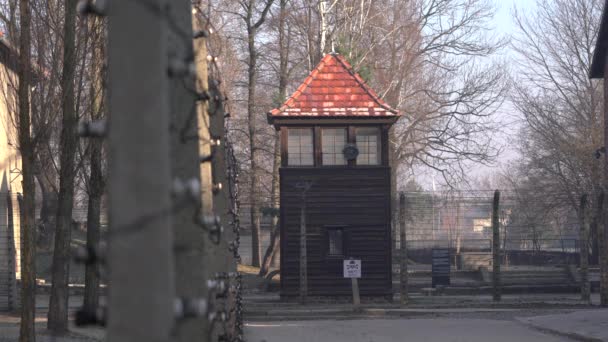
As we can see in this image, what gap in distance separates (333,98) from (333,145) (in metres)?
1.59

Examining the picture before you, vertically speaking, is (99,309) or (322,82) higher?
(322,82)

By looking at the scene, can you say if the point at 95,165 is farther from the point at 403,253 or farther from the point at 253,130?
the point at 253,130

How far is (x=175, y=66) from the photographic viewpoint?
2.59 m

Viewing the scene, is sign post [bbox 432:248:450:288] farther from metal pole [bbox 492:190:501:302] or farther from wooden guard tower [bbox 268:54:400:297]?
metal pole [bbox 492:190:501:302]

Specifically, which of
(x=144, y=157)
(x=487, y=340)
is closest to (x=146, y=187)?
(x=144, y=157)

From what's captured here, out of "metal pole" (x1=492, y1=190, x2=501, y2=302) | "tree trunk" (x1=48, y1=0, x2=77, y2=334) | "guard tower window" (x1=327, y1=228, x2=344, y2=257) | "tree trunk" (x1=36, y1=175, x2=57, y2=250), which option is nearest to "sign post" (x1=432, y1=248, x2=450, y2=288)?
"metal pole" (x1=492, y1=190, x2=501, y2=302)

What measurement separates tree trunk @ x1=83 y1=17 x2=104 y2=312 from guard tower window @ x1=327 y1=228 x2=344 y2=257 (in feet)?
36.4

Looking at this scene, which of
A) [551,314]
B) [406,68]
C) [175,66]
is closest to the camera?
[175,66]

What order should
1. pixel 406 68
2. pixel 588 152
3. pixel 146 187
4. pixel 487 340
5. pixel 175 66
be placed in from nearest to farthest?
pixel 146 187
pixel 175 66
pixel 487 340
pixel 588 152
pixel 406 68

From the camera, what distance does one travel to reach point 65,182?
48.8 feet

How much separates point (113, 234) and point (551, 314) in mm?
21572

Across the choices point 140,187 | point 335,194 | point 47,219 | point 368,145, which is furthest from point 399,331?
point 47,219

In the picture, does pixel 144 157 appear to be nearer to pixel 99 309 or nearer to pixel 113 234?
pixel 113 234

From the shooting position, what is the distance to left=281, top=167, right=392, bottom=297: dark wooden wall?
2769 cm
